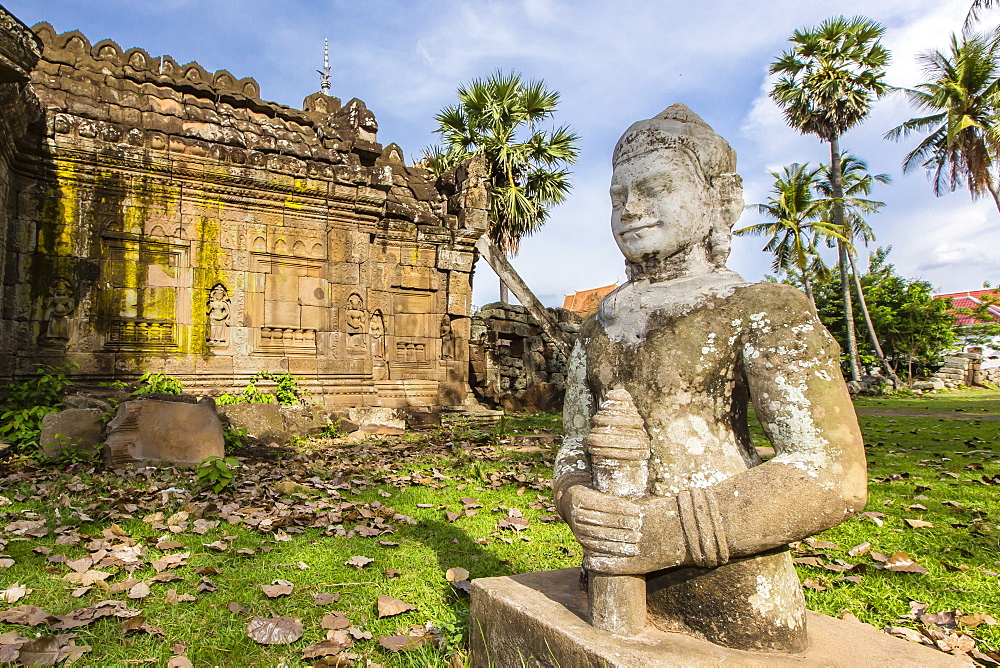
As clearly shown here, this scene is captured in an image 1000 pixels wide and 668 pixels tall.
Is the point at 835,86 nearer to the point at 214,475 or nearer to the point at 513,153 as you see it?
the point at 513,153

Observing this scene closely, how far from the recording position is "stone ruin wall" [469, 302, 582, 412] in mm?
14312

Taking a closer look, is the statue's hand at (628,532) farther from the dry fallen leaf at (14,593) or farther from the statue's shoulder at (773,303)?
the dry fallen leaf at (14,593)

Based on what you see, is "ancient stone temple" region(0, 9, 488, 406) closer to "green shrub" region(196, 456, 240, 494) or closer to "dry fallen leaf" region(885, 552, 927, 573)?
"green shrub" region(196, 456, 240, 494)

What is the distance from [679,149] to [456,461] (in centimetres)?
568

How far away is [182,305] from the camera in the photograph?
8945 mm

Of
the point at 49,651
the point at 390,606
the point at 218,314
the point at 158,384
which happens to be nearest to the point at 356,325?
the point at 218,314

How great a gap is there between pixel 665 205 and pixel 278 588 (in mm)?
2842

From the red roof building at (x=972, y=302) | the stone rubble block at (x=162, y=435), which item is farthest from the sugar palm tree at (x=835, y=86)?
the stone rubble block at (x=162, y=435)

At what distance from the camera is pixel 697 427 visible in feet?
6.37

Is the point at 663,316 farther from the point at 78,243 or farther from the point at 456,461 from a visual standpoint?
the point at 78,243

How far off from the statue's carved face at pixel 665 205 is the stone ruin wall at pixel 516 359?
12.2m

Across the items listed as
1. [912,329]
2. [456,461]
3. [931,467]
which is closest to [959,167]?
[912,329]

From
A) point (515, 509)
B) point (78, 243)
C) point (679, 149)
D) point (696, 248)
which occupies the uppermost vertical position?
point (78, 243)

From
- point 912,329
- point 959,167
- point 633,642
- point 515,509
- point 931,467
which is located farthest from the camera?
point 912,329
